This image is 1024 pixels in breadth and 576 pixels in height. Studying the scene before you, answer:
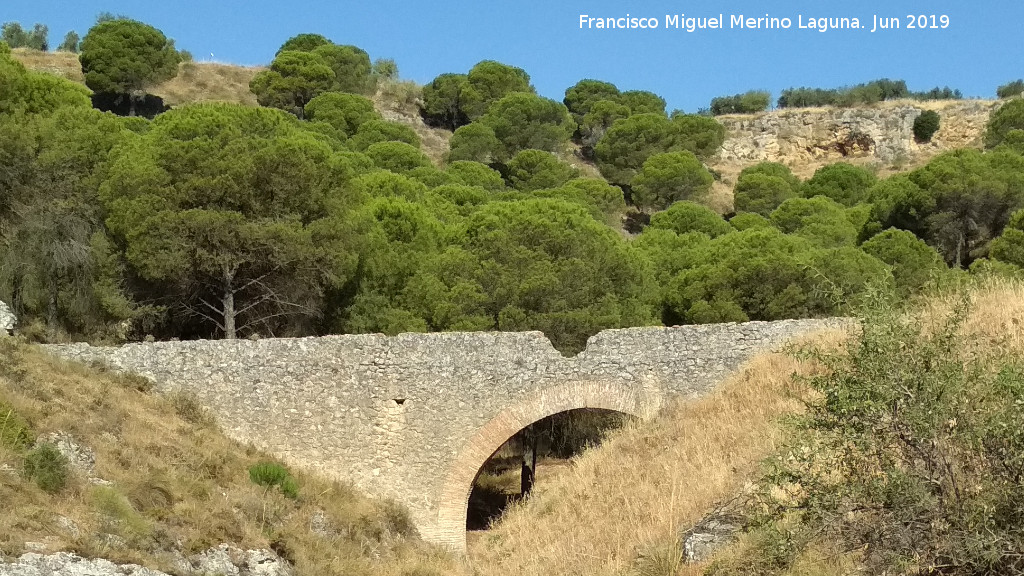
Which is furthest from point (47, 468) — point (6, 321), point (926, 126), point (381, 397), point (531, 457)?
point (926, 126)

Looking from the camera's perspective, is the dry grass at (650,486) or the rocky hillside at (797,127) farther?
the rocky hillside at (797,127)

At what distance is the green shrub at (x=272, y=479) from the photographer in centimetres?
1298

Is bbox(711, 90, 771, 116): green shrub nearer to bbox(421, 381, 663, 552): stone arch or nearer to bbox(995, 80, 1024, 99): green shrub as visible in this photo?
bbox(995, 80, 1024, 99): green shrub

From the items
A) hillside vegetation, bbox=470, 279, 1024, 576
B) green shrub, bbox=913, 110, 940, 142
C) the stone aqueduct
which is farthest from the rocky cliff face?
hillside vegetation, bbox=470, 279, 1024, 576

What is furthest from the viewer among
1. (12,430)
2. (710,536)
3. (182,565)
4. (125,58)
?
(125,58)

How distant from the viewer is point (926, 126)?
50938 millimetres

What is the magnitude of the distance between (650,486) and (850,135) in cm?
4543

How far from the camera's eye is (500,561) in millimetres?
10773

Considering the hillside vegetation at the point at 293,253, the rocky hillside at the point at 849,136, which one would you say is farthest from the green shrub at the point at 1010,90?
the hillside vegetation at the point at 293,253

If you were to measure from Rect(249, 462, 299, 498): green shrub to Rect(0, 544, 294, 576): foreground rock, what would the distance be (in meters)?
1.41

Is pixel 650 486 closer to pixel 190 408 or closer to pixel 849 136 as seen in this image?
pixel 190 408

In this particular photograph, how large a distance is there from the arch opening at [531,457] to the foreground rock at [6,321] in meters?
8.62

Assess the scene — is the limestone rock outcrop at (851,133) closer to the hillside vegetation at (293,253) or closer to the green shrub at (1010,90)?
the green shrub at (1010,90)

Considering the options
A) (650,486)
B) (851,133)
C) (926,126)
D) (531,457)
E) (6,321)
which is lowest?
(531,457)
